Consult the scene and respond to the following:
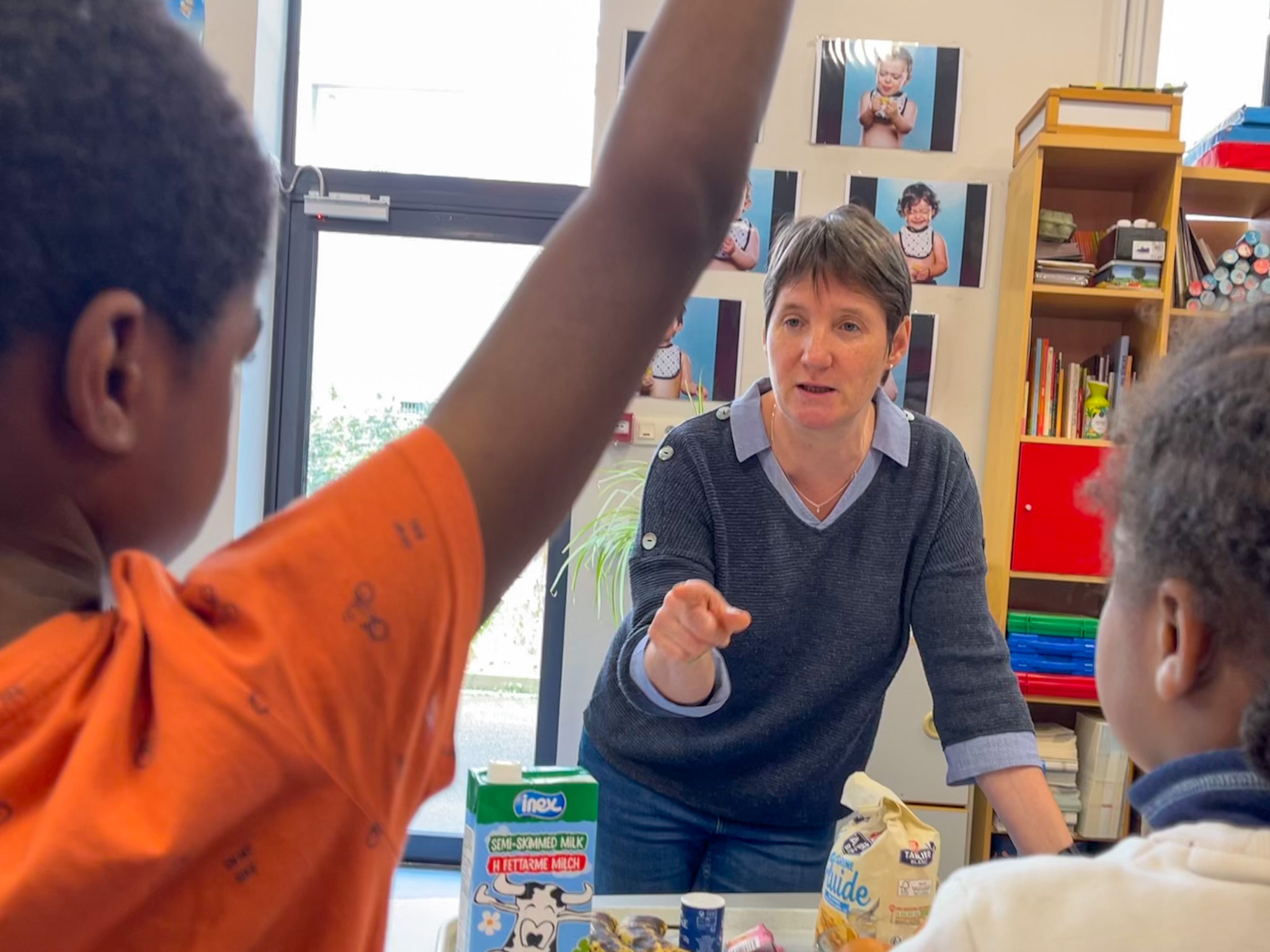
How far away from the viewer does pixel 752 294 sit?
317 cm

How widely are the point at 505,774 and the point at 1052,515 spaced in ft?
7.50

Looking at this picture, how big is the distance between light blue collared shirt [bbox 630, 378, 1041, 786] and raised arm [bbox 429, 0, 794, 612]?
89 cm

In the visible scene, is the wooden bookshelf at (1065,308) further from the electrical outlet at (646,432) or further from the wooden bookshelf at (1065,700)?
the electrical outlet at (646,432)

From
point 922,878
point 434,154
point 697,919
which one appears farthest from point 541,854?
point 434,154

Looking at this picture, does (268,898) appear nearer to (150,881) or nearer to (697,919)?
(150,881)

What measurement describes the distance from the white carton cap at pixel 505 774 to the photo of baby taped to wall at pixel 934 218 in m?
2.57

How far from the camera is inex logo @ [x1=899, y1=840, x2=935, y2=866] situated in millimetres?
959

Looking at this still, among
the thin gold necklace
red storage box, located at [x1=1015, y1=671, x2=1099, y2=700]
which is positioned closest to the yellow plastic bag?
the thin gold necklace

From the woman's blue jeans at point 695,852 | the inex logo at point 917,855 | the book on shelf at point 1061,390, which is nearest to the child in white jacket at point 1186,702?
the inex logo at point 917,855

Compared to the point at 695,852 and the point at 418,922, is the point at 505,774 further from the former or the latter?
the point at 695,852

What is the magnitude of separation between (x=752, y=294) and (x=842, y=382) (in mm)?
1834

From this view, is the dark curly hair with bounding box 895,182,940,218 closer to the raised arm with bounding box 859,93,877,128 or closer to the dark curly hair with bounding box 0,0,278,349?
the raised arm with bounding box 859,93,877,128

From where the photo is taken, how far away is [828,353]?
1382 mm

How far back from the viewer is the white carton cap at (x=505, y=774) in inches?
36.1
